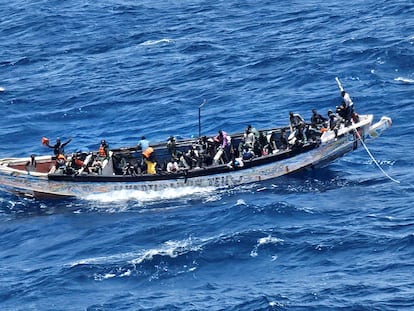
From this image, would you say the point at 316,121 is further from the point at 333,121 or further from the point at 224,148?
the point at 224,148

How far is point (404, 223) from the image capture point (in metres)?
51.5

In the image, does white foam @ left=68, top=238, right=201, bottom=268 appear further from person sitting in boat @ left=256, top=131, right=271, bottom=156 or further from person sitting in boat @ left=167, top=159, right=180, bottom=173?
person sitting in boat @ left=256, top=131, right=271, bottom=156

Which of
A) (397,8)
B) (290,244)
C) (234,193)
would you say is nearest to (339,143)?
(234,193)

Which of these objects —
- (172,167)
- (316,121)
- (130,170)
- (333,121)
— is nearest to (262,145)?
(316,121)

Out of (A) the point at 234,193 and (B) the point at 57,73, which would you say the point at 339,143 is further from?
(B) the point at 57,73

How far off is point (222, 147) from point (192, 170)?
95.0 inches

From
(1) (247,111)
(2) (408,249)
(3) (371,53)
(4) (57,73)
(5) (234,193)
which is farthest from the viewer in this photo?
(4) (57,73)

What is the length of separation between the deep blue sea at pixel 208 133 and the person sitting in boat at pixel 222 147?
87.0 inches

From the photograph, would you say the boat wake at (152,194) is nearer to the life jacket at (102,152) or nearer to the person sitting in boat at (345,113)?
the life jacket at (102,152)

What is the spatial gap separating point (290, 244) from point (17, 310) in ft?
41.0

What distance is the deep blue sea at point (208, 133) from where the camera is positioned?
47.8 metres

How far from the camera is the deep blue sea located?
47.8 meters

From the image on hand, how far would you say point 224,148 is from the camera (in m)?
61.3

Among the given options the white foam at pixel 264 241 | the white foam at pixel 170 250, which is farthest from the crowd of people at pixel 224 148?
the white foam at pixel 264 241
